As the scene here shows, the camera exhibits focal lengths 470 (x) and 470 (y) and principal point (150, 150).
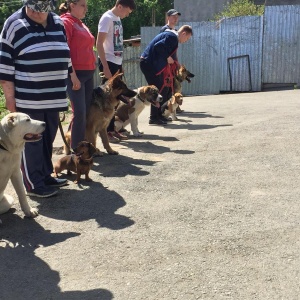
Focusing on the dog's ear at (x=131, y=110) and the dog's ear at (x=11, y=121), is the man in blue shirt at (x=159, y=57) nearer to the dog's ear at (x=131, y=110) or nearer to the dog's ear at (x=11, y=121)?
the dog's ear at (x=131, y=110)

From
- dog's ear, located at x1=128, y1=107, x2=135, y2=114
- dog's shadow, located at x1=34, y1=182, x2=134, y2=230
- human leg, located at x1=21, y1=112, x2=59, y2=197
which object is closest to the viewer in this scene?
dog's shadow, located at x1=34, y1=182, x2=134, y2=230

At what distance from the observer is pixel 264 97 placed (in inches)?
549

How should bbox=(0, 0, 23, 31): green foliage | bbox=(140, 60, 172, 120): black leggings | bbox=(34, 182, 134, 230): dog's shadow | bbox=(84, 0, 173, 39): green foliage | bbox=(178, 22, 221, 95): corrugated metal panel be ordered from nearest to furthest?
bbox=(34, 182, 134, 230): dog's shadow, bbox=(140, 60, 172, 120): black leggings, bbox=(178, 22, 221, 95): corrugated metal panel, bbox=(84, 0, 173, 39): green foliage, bbox=(0, 0, 23, 31): green foliage

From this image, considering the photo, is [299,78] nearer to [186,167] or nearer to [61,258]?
[186,167]

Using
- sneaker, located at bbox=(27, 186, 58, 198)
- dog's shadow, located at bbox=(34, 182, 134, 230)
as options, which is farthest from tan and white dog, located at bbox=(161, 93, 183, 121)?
sneaker, located at bbox=(27, 186, 58, 198)

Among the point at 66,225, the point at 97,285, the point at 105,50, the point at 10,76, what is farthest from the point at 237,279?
the point at 105,50

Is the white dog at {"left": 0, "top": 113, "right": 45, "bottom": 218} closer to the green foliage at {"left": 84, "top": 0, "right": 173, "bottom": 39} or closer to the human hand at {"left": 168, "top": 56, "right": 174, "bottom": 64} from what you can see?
the human hand at {"left": 168, "top": 56, "right": 174, "bottom": 64}

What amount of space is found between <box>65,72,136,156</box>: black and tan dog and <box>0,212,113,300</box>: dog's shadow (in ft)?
7.62

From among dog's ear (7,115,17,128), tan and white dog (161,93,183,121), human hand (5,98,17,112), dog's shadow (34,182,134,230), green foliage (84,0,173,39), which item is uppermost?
green foliage (84,0,173,39)

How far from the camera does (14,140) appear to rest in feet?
14.2

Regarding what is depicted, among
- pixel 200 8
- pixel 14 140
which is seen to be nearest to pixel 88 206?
pixel 14 140

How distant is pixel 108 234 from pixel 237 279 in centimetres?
131

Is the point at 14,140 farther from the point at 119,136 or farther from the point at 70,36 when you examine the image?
the point at 119,136

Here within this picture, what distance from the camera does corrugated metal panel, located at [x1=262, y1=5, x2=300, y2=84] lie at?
16.0 m
